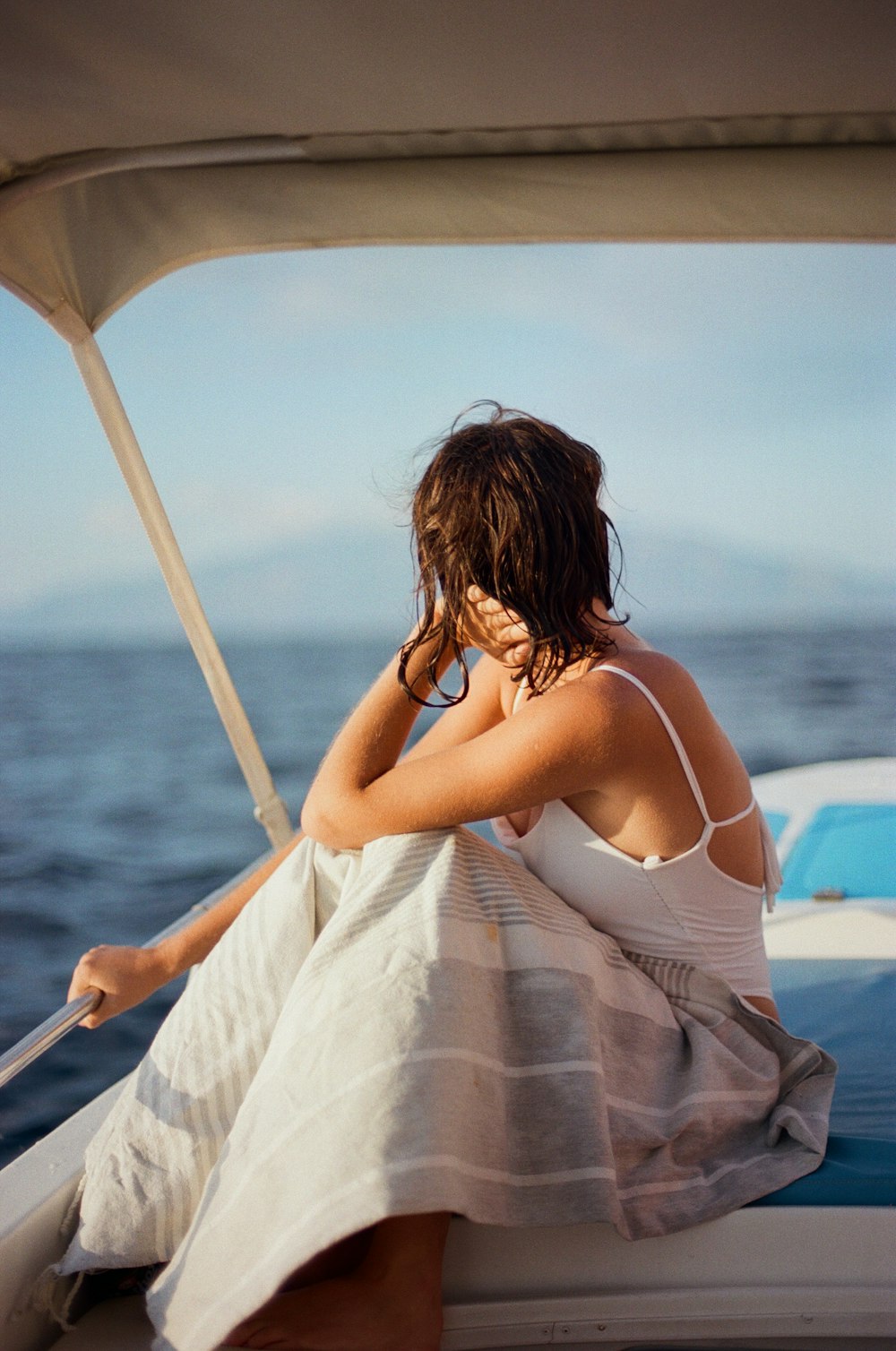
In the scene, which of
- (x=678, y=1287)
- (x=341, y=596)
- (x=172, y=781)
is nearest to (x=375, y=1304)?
(x=678, y=1287)

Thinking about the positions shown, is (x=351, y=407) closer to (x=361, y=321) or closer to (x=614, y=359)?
(x=361, y=321)

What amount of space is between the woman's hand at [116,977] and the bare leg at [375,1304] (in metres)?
0.44

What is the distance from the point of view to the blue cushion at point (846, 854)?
2.50 m

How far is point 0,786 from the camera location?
15.2 meters

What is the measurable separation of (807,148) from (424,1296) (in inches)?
62.8

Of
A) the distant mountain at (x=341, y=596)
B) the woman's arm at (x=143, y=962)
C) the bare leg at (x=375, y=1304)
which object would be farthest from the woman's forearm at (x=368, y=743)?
the distant mountain at (x=341, y=596)

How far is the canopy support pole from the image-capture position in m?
2.03

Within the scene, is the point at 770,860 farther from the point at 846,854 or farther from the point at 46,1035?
the point at 846,854

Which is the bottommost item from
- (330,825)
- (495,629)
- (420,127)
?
(330,825)

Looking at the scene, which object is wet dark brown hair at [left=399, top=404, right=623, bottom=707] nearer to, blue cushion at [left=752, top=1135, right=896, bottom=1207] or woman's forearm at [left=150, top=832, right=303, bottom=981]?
woman's forearm at [left=150, top=832, right=303, bottom=981]

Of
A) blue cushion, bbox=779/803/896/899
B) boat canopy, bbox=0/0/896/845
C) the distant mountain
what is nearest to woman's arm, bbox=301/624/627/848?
boat canopy, bbox=0/0/896/845

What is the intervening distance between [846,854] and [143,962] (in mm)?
1884

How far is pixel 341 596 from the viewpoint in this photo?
3381 centimetres

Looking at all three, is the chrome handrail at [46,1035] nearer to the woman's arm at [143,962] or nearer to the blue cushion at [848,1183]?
the woman's arm at [143,962]
